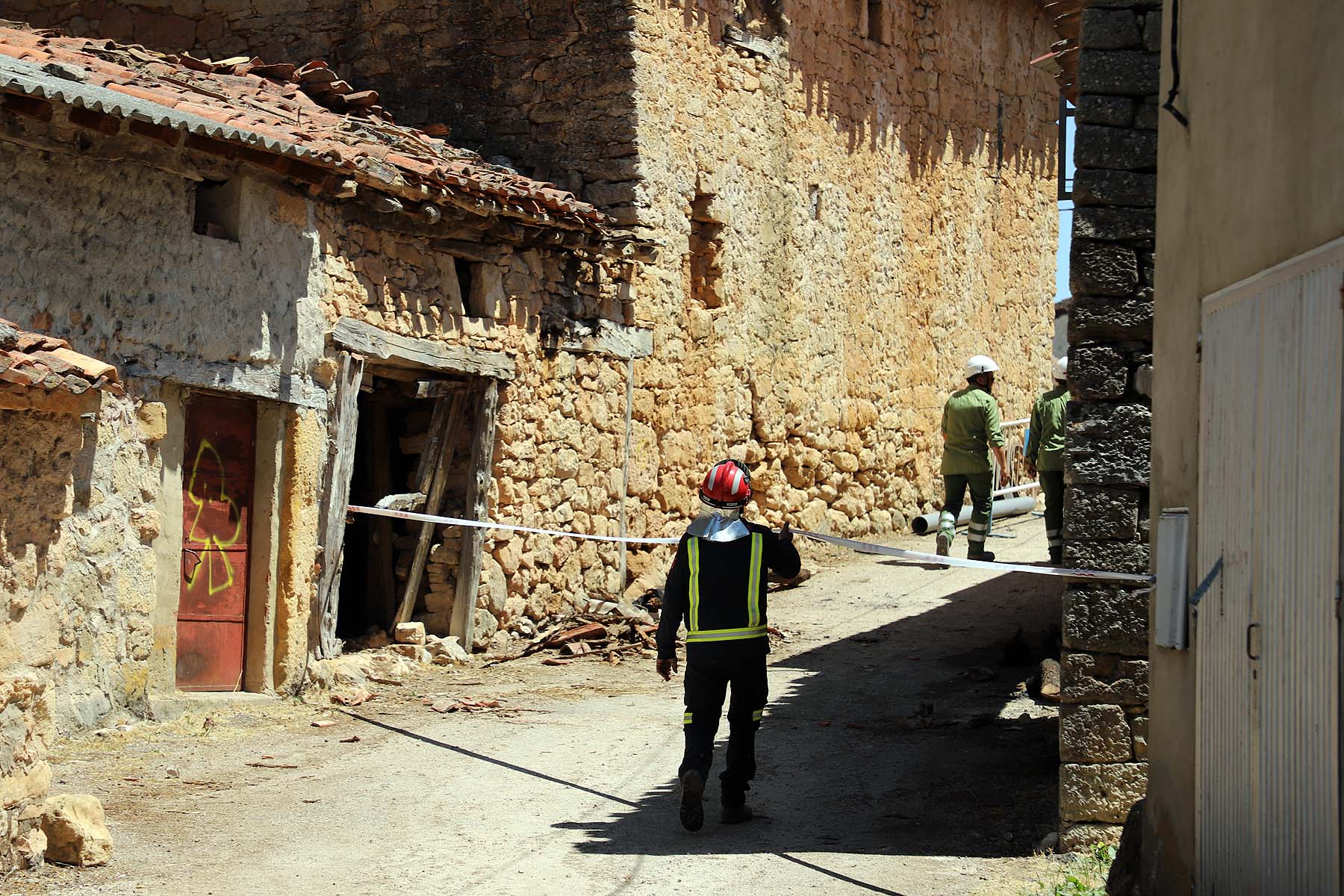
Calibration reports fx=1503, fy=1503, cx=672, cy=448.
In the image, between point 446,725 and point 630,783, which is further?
point 446,725

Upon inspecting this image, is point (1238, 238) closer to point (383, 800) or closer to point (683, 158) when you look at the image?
Answer: point (383, 800)

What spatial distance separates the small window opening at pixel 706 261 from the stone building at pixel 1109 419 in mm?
7443

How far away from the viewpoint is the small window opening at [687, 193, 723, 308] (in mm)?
13594

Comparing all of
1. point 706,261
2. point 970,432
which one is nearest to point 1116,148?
point 970,432

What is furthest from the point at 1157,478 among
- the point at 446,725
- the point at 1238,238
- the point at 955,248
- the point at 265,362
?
the point at 955,248

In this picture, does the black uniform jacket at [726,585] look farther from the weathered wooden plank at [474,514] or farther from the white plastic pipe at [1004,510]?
the white plastic pipe at [1004,510]

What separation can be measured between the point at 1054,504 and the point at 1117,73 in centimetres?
420

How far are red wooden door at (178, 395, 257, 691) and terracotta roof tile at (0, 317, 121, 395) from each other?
116 inches

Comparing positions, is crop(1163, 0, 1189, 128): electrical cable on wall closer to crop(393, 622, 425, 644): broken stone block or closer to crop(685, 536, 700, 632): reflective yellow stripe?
crop(685, 536, 700, 632): reflective yellow stripe

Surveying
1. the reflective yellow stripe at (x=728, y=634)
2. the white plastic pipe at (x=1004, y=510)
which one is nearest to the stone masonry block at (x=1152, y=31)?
the reflective yellow stripe at (x=728, y=634)

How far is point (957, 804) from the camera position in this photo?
6969 millimetres

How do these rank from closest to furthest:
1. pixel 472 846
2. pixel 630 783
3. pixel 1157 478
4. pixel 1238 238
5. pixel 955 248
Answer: pixel 1238 238
pixel 1157 478
pixel 472 846
pixel 630 783
pixel 955 248

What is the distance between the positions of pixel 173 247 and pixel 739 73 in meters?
6.82

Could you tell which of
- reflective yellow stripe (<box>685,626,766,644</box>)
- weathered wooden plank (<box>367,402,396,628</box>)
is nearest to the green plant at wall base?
reflective yellow stripe (<box>685,626,766,644</box>)
